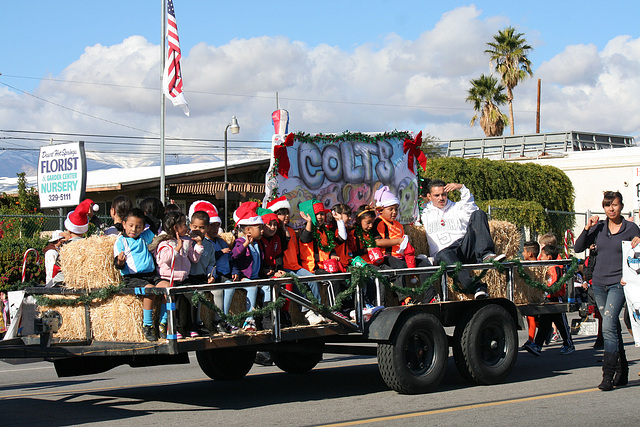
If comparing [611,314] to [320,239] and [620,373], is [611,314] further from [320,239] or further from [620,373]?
[320,239]

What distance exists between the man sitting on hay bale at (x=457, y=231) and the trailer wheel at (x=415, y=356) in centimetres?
130

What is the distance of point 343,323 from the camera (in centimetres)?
755

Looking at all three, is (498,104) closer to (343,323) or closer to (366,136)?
(366,136)

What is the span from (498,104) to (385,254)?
4620 centimetres

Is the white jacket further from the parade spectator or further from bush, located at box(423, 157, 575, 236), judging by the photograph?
bush, located at box(423, 157, 575, 236)

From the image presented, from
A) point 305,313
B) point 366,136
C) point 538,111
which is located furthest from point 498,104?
point 305,313

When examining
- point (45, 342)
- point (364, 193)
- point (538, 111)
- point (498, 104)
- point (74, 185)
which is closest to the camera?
point (45, 342)

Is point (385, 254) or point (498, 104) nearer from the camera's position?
point (385, 254)

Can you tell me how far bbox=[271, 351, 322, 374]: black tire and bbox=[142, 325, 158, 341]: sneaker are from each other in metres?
3.27

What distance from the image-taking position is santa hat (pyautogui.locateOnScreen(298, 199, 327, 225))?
9125mm

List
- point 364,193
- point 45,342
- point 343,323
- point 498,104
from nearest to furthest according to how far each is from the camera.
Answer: point 45,342 < point 343,323 < point 364,193 < point 498,104

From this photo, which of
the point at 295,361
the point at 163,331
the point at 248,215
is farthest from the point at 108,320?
the point at 295,361

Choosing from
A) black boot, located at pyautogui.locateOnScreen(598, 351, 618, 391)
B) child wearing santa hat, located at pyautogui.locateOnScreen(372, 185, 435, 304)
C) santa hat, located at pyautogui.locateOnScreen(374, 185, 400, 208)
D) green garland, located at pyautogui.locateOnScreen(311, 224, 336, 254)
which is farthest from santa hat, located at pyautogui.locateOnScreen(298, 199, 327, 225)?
black boot, located at pyautogui.locateOnScreen(598, 351, 618, 391)

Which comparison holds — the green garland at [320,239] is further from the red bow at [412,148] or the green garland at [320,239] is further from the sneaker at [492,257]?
the red bow at [412,148]
